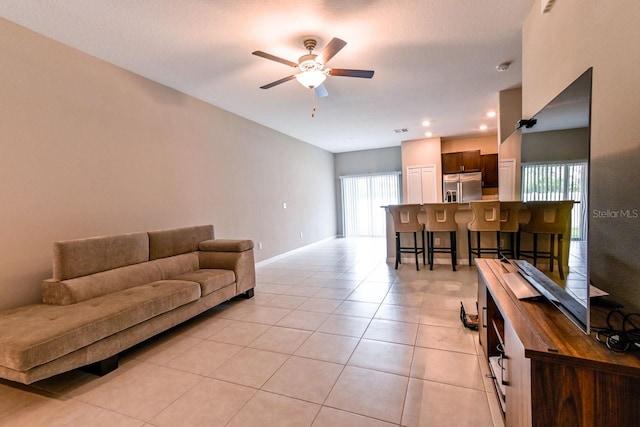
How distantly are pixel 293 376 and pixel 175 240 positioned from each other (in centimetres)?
229

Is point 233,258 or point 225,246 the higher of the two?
point 225,246

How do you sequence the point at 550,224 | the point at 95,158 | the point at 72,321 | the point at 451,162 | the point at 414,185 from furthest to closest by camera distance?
the point at 414,185
the point at 451,162
the point at 95,158
the point at 72,321
the point at 550,224

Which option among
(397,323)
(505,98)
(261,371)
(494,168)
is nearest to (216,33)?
(261,371)

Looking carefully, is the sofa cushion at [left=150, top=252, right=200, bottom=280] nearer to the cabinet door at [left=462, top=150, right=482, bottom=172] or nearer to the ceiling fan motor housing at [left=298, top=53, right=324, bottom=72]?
the ceiling fan motor housing at [left=298, top=53, right=324, bottom=72]

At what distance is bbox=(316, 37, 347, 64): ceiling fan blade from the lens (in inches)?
91.0

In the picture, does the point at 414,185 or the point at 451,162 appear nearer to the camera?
the point at 451,162

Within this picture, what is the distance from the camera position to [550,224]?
1.46m

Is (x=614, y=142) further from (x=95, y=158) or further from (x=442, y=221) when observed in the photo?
(x=95, y=158)

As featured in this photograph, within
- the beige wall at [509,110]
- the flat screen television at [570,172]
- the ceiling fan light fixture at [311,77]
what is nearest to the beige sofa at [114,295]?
the ceiling fan light fixture at [311,77]

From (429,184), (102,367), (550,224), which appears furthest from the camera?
(429,184)

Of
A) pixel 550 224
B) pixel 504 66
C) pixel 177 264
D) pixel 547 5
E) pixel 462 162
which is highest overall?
pixel 504 66

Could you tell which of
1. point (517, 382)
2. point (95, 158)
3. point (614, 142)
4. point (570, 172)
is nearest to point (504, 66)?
point (614, 142)

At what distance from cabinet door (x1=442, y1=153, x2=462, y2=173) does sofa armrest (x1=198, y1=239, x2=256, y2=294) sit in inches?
235

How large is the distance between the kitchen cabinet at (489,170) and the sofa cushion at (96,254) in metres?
7.38
